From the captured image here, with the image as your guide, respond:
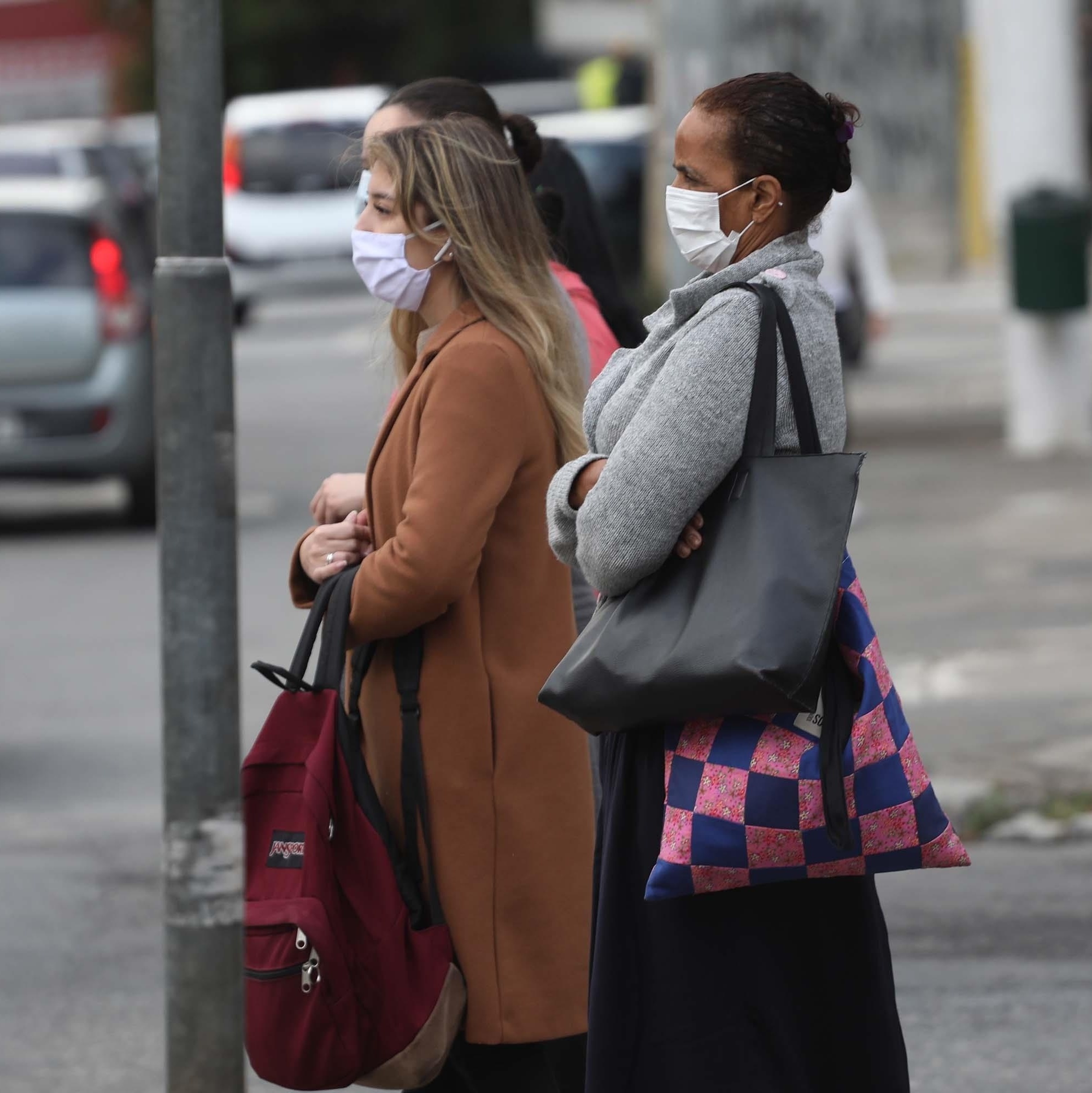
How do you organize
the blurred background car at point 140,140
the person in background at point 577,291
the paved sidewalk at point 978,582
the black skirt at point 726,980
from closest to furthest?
the black skirt at point 726,980, the person in background at point 577,291, the paved sidewalk at point 978,582, the blurred background car at point 140,140

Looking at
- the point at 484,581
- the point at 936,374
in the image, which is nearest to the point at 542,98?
the point at 936,374

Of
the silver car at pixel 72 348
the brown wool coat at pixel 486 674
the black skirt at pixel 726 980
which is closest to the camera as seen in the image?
the black skirt at pixel 726 980

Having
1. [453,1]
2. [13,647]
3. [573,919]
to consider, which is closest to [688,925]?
[573,919]

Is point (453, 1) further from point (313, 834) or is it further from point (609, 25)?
point (313, 834)

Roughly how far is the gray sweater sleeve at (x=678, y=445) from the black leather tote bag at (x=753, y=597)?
0.03m

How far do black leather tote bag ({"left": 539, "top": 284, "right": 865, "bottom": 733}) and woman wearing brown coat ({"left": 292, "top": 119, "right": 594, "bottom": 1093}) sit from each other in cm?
50

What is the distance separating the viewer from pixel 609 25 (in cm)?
4594

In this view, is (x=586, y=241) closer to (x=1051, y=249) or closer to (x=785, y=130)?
(x=785, y=130)

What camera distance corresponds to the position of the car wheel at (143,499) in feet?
40.4

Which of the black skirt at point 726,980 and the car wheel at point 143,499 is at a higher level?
the car wheel at point 143,499

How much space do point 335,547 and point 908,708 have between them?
14.1 feet

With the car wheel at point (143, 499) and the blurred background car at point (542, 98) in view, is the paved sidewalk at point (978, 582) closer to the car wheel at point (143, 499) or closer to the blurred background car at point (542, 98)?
the car wheel at point (143, 499)

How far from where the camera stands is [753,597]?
2938 mm

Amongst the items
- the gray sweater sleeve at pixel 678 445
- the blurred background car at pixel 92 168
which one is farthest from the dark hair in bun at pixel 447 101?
the blurred background car at pixel 92 168
